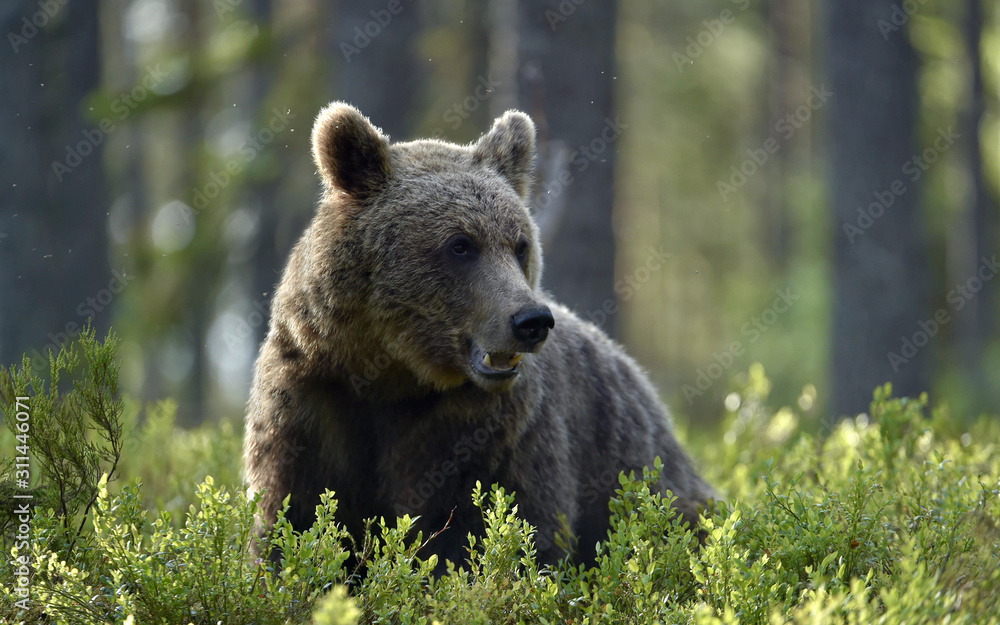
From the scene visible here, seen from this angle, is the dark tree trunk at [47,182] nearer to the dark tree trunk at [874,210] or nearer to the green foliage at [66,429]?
the green foliage at [66,429]

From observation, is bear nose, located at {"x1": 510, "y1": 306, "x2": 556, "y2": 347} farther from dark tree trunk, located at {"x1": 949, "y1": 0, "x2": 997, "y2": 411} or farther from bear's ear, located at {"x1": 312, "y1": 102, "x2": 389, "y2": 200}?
dark tree trunk, located at {"x1": 949, "y1": 0, "x2": 997, "y2": 411}

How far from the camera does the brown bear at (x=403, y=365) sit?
13.3 ft

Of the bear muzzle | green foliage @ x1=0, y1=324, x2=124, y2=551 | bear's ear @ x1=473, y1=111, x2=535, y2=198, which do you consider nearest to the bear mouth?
the bear muzzle

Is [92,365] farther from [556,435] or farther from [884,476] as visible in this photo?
[884,476]

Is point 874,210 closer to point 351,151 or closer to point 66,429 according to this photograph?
point 351,151

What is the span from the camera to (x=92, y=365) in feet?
11.7

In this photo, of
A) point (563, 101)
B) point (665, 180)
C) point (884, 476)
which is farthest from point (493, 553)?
point (665, 180)

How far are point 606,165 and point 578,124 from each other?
0.51 metres

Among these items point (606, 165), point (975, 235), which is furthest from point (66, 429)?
point (975, 235)

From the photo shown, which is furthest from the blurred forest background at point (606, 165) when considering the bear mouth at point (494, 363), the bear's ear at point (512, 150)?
the bear mouth at point (494, 363)

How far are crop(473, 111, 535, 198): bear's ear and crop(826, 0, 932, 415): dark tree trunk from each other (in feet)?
22.5

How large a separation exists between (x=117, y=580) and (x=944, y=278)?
18.4 m

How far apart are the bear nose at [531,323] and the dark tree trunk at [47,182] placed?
254 inches

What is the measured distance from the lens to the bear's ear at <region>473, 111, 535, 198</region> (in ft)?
15.8
